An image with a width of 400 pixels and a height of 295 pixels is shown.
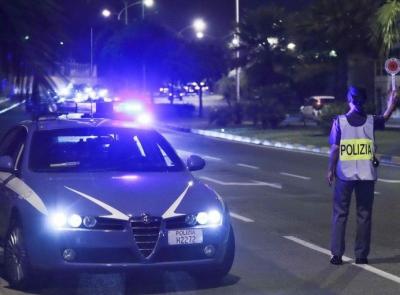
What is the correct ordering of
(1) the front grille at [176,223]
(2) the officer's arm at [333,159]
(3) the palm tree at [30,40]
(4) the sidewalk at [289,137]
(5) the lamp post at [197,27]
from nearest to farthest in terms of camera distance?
1. (3) the palm tree at [30,40]
2. (1) the front grille at [176,223]
3. (2) the officer's arm at [333,159]
4. (4) the sidewalk at [289,137]
5. (5) the lamp post at [197,27]

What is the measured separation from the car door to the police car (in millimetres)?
18

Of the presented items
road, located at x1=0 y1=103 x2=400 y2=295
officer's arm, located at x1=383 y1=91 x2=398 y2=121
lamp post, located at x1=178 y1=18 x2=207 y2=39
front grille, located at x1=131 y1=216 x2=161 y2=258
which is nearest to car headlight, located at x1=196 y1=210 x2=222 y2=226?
front grille, located at x1=131 y1=216 x2=161 y2=258

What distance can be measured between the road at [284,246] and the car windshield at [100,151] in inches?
37.7

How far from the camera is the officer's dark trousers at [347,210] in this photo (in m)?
7.84

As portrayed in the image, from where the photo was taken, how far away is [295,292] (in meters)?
6.69

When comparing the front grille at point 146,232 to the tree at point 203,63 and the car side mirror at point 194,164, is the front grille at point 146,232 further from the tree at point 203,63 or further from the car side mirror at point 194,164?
the tree at point 203,63

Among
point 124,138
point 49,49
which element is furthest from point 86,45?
point 124,138

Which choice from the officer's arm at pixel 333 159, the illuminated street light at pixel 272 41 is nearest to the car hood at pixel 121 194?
the officer's arm at pixel 333 159

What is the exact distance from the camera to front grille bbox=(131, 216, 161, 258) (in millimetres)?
6109

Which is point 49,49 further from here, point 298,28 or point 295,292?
point 298,28

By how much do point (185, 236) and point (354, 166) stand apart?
2242mm

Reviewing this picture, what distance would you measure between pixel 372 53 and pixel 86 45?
33.0 m

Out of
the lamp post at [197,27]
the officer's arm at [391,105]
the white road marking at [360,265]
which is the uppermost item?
the lamp post at [197,27]

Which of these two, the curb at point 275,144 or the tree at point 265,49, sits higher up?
the tree at point 265,49
